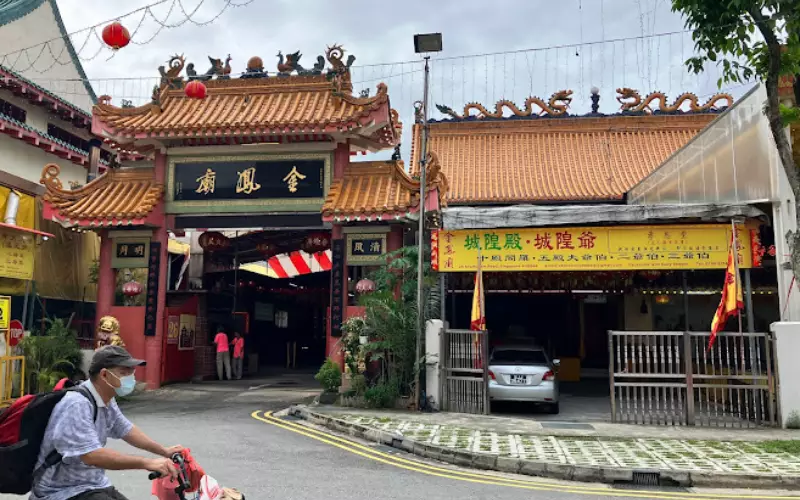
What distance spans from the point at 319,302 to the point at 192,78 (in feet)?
39.3

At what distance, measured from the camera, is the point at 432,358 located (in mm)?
12508

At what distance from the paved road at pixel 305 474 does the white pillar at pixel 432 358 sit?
118 inches

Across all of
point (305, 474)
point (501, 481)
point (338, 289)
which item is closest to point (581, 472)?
point (501, 481)

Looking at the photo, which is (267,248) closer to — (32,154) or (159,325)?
(159,325)

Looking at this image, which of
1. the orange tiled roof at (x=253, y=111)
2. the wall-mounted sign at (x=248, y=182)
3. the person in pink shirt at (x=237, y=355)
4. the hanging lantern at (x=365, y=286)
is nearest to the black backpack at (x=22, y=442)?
the hanging lantern at (x=365, y=286)

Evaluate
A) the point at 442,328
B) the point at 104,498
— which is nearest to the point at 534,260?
the point at 442,328

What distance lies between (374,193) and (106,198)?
702 cm

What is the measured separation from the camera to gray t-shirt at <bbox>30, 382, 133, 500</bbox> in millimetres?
3254

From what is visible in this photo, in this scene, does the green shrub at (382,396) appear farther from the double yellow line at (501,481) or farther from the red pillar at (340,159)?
the red pillar at (340,159)

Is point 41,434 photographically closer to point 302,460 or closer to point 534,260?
point 302,460

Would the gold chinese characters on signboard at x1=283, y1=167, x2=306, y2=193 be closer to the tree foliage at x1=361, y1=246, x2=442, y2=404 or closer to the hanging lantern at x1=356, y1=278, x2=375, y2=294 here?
the hanging lantern at x1=356, y1=278, x2=375, y2=294

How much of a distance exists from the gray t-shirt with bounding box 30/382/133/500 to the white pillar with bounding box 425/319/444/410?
30.9ft

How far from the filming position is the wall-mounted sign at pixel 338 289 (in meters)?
14.9

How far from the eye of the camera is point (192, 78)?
17.5 meters
